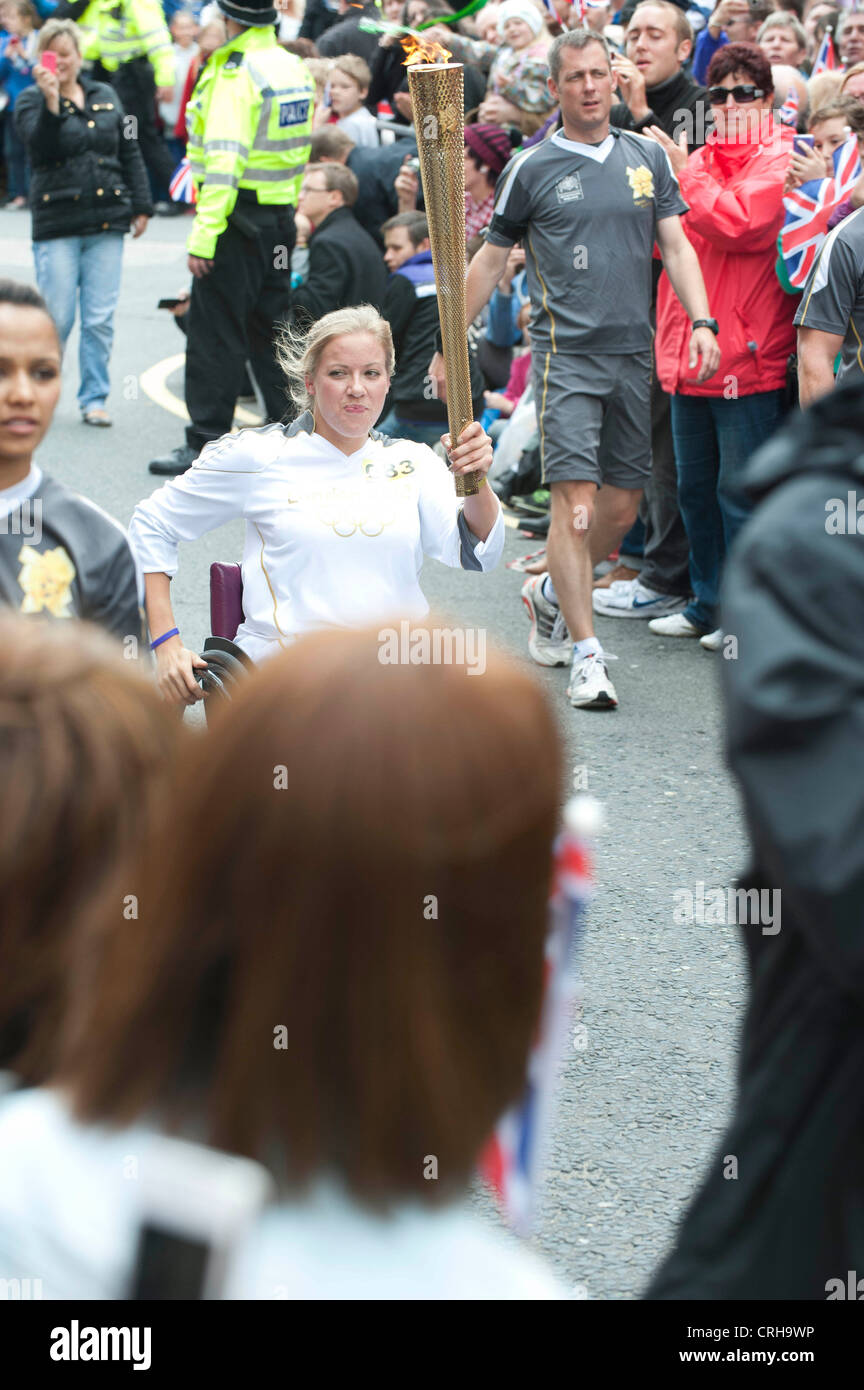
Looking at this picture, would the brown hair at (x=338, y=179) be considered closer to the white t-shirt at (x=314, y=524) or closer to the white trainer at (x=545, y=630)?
the white trainer at (x=545, y=630)

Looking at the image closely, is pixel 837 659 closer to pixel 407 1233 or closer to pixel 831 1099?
pixel 831 1099

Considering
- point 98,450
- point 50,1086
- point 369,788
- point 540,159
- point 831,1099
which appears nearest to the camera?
point 369,788

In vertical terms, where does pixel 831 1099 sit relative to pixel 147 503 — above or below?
below

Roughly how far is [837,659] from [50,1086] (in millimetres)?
Result: 734

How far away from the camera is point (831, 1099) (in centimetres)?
152

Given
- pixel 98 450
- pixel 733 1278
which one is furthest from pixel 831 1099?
pixel 98 450

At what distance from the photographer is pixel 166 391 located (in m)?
11.0

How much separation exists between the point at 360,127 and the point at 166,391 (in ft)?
7.20

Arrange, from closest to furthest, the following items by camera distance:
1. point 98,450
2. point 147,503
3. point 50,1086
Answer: point 50,1086, point 147,503, point 98,450

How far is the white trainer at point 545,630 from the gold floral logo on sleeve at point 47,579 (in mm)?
3674

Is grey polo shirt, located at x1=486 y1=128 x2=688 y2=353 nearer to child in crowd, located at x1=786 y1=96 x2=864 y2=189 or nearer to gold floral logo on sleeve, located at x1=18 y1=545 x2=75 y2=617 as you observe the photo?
child in crowd, located at x1=786 y1=96 x2=864 y2=189

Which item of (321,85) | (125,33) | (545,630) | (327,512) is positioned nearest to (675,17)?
(545,630)

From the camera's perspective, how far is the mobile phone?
3.80 ft

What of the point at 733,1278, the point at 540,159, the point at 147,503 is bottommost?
the point at 733,1278
